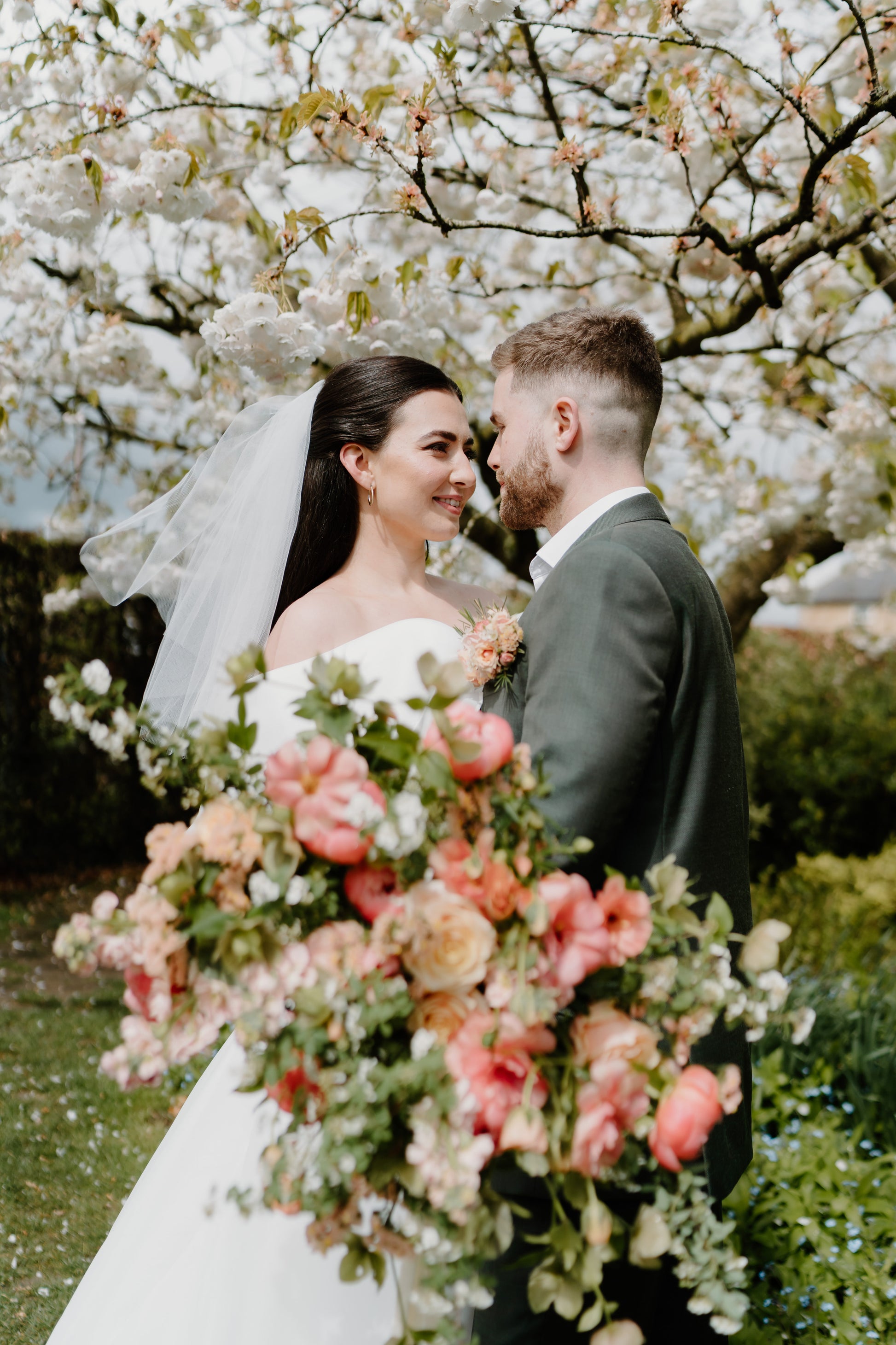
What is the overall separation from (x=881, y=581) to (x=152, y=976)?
1867 inches

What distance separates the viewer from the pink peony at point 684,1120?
111 cm

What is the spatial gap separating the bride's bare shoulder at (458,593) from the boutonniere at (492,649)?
93 centimetres

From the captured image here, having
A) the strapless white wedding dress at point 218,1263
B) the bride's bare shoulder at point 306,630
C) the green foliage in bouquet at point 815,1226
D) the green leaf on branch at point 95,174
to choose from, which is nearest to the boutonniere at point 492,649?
the strapless white wedding dress at point 218,1263

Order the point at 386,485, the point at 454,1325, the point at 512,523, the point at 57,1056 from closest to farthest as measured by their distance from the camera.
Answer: the point at 454,1325, the point at 512,523, the point at 386,485, the point at 57,1056

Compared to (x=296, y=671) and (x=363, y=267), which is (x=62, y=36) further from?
(x=296, y=671)

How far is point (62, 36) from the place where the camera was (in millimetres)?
3314

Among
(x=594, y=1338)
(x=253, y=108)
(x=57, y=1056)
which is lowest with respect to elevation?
(x=57, y=1056)

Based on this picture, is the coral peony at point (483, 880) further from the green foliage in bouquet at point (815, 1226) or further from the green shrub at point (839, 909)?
the green shrub at point (839, 909)

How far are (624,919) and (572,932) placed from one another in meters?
0.07

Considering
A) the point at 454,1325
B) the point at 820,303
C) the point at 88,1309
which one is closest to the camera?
the point at 454,1325

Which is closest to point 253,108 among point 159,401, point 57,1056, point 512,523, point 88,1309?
point 512,523

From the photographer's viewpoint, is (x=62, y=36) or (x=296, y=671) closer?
(x=296, y=671)

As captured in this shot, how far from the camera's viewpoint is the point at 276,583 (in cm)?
280

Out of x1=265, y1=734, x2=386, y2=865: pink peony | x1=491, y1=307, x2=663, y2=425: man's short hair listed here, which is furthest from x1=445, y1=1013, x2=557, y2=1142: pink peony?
x1=491, y1=307, x2=663, y2=425: man's short hair
